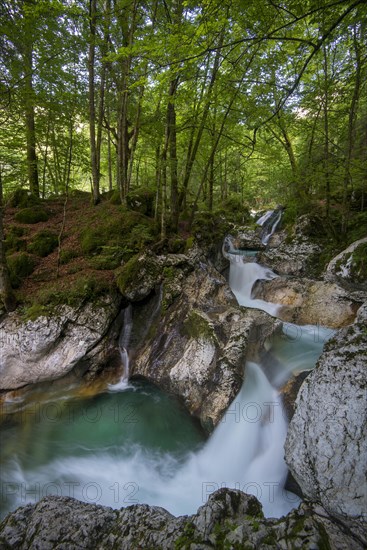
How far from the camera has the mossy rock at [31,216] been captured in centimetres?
979

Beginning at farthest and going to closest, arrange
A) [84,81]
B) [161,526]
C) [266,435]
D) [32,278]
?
[84,81] → [32,278] → [266,435] → [161,526]

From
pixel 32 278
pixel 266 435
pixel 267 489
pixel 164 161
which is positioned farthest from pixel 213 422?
pixel 164 161

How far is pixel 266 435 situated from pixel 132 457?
2479mm

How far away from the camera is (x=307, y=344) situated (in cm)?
637

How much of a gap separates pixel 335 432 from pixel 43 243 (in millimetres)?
8509

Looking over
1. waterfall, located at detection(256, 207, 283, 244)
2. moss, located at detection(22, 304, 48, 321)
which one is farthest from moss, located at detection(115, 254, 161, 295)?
waterfall, located at detection(256, 207, 283, 244)

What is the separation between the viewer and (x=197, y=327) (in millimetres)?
6160

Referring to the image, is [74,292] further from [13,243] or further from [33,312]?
[13,243]

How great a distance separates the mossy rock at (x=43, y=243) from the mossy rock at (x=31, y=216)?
1.76 m

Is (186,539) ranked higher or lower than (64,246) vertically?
lower

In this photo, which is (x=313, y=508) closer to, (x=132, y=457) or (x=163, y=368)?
(x=132, y=457)

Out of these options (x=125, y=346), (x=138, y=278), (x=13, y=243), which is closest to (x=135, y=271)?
(x=138, y=278)

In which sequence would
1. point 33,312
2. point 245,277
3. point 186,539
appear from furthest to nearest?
point 245,277
point 33,312
point 186,539

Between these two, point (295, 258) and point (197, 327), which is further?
point (295, 258)
